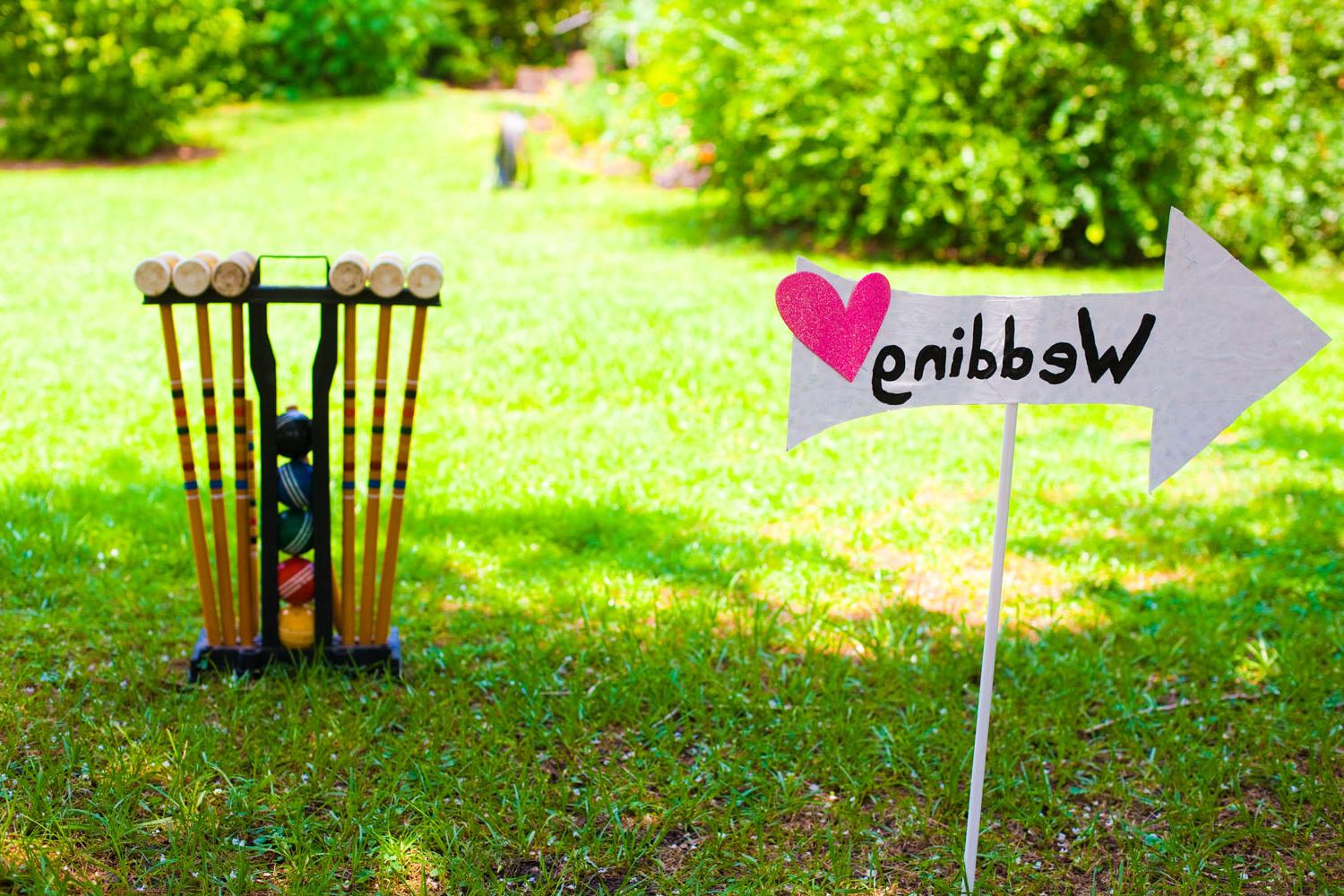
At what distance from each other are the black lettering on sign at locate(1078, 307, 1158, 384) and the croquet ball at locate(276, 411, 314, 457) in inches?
75.8

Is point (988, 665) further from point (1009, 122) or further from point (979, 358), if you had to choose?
point (1009, 122)

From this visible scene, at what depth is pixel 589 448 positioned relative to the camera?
5219 millimetres

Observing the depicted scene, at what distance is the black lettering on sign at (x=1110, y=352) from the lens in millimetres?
2348

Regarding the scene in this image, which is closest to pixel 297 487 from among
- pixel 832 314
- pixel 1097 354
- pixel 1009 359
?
pixel 832 314

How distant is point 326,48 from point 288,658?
52.9 feet

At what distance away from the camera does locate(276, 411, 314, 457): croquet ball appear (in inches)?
124

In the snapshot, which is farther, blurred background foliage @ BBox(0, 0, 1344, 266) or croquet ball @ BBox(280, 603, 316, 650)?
blurred background foliage @ BBox(0, 0, 1344, 266)

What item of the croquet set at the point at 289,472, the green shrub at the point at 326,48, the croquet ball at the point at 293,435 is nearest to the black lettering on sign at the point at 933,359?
the croquet set at the point at 289,472

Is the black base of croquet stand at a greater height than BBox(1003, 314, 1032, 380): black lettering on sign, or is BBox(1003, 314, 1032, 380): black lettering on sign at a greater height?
BBox(1003, 314, 1032, 380): black lettering on sign

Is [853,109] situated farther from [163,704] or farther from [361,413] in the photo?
[163,704]

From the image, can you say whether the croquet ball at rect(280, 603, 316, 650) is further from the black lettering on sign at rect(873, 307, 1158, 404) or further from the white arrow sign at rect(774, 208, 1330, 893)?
the black lettering on sign at rect(873, 307, 1158, 404)

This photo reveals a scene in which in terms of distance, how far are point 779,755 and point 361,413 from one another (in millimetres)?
3177

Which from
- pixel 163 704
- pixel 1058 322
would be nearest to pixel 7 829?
pixel 163 704

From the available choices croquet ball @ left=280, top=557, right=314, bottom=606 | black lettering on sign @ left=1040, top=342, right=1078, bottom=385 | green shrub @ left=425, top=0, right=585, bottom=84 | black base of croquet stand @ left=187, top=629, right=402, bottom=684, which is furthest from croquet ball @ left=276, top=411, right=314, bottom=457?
green shrub @ left=425, top=0, right=585, bottom=84
